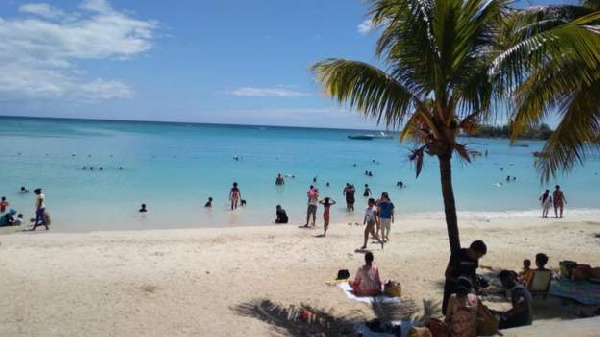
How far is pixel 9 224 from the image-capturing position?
15.8 meters

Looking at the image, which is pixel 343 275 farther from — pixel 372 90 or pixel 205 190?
pixel 205 190

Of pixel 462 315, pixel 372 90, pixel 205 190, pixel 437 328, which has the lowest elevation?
pixel 205 190

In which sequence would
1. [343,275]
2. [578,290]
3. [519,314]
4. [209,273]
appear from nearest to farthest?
[519,314], [578,290], [343,275], [209,273]

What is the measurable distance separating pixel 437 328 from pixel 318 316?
2.56 metres

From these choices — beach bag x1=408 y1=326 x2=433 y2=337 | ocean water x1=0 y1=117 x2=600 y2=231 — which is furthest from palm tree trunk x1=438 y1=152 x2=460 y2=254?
ocean water x1=0 y1=117 x2=600 y2=231

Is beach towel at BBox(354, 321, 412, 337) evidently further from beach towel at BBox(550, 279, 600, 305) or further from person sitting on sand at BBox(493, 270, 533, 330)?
beach towel at BBox(550, 279, 600, 305)

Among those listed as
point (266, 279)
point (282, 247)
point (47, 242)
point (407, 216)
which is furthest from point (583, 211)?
point (47, 242)

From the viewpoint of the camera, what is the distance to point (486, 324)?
205 inches

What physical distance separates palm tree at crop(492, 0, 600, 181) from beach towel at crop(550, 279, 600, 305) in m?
2.09

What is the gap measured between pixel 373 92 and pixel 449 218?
6.79ft

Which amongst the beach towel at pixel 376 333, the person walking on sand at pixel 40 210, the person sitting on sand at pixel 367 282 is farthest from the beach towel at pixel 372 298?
the person walking on sand at pixel 40 210

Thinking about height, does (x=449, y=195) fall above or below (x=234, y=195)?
above

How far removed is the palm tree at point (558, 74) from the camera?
6.03m

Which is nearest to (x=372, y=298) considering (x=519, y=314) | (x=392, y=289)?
(x=392, y=289)
